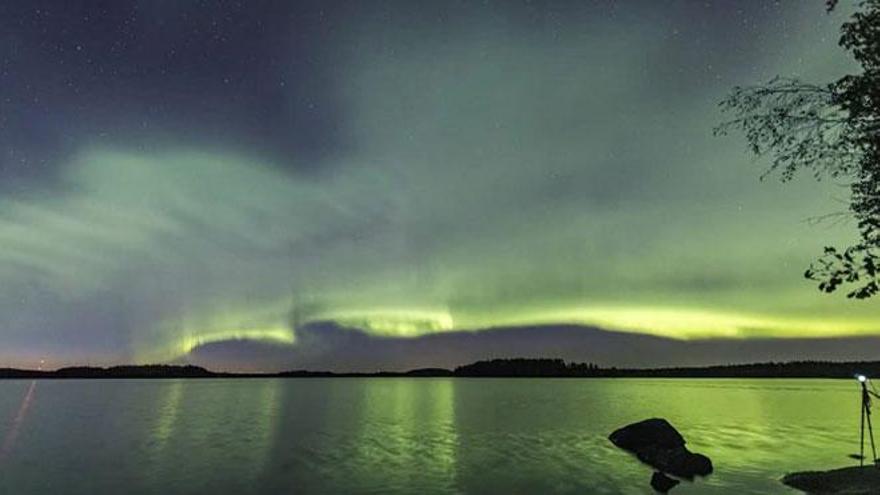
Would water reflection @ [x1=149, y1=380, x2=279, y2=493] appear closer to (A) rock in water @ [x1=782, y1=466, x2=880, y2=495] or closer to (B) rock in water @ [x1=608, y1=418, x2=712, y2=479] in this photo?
(B) rock in water @ [x1=608, y1=418, x2=712, y2=479]

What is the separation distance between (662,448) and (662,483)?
13.5 metres

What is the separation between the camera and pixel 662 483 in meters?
38.3

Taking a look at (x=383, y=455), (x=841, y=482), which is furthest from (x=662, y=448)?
(x=383, y=455)

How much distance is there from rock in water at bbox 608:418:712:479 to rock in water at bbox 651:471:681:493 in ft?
10.4

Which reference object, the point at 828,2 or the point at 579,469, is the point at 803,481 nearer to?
the point at 579,469

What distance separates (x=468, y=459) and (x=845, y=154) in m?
46.1

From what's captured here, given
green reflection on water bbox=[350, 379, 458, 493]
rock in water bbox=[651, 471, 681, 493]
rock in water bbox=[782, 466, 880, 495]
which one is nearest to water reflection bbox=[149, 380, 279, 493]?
green reflection on water bbox=[350, 379, 458, 493]

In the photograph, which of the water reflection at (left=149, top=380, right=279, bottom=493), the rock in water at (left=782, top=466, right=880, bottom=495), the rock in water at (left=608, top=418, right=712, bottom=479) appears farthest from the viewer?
the water reflection at (left=149, top=380, right=279, bottom=493)

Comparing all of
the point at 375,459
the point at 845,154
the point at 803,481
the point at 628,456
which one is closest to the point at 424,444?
the point at 375,459

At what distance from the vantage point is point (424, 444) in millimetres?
67062

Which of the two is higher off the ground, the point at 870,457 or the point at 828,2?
the point at 828,2

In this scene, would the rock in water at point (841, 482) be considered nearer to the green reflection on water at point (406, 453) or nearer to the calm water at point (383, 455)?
the calm water at point (383, 455)

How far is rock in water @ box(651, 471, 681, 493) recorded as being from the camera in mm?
37741

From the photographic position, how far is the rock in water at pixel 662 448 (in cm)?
4331
